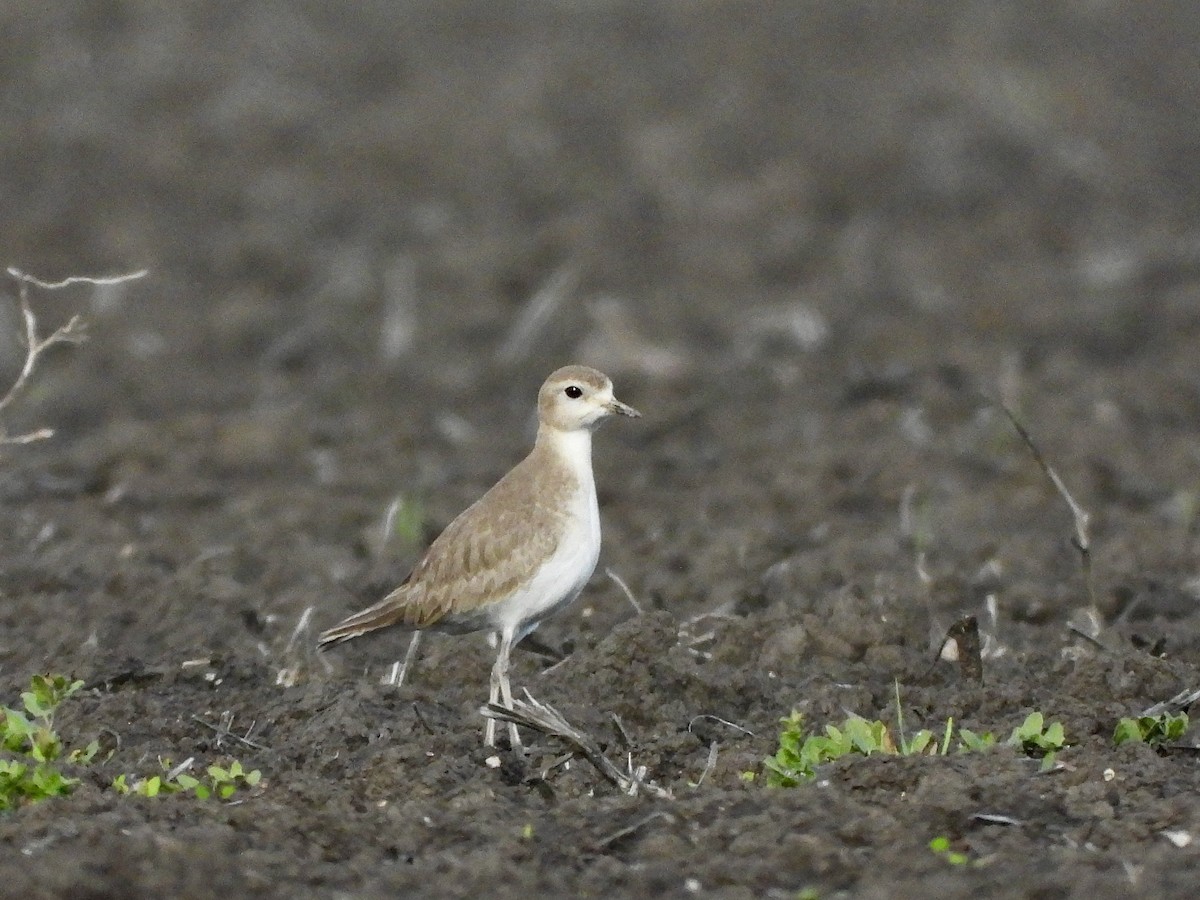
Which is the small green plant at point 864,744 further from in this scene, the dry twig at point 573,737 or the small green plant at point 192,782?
the small green plant at point 192,782

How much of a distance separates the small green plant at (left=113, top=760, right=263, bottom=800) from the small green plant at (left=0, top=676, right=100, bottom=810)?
19cm

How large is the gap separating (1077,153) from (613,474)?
9.94 metres

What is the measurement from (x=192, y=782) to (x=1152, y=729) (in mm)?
3172

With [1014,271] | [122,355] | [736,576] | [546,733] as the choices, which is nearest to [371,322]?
[122,355]

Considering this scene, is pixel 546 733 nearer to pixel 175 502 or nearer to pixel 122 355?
pixel 175 502

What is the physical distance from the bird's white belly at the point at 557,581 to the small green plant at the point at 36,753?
1.63m

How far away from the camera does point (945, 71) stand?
23875mm

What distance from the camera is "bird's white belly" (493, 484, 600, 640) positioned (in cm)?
813

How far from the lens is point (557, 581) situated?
8133mm

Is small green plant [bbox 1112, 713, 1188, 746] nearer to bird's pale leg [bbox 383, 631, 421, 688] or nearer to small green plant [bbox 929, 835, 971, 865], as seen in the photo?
small green plant [bbox 929, 835, 971, 865]

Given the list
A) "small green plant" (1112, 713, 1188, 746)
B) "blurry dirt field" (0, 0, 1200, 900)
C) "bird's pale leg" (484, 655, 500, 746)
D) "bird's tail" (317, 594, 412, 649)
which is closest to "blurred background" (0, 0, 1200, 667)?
"blurry dirt field" (0, 0, 1200, 900)

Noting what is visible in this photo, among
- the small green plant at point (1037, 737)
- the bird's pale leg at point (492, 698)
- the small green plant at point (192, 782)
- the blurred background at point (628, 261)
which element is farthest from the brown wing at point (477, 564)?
the small green plant at point (1037, 737)

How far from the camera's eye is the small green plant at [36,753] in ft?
21.8

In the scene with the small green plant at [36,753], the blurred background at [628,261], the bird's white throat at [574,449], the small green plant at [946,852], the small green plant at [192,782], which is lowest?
the blurred background at [628,261]
